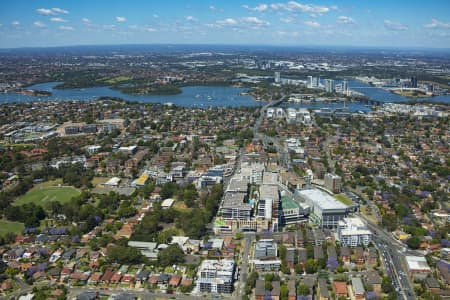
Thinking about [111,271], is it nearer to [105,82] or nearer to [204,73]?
[105,82]

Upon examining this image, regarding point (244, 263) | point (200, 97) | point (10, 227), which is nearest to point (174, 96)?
point (200, 97)

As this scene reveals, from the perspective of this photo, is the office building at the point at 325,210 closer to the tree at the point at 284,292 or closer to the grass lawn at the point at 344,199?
the grass lawn at the point at 344,199

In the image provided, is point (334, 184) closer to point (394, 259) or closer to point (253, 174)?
point (253, 174)

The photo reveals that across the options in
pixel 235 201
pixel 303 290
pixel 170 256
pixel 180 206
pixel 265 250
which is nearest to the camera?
pixel 303 290

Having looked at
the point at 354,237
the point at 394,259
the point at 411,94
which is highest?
the point at 411,94

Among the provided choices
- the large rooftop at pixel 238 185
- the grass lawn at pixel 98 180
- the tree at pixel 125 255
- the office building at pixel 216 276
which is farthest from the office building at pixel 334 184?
the grass lawn at pixel 98 180

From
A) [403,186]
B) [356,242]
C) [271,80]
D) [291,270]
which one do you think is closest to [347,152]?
[403,186]
